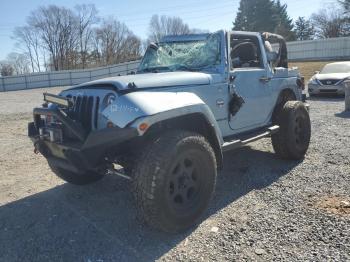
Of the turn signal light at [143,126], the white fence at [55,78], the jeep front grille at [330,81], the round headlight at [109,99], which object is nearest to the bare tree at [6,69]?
the white fence at [55,78]

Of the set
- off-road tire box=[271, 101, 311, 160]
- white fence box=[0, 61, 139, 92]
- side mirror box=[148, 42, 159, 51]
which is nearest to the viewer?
side mirror box=[148, 42, 159, 51]

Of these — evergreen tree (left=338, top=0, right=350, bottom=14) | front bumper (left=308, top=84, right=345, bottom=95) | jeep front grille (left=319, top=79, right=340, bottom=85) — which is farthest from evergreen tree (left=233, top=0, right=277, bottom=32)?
jeep front grille (left=319, top=79, right=340, bottom=85)

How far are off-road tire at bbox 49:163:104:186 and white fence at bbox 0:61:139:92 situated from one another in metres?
28.0

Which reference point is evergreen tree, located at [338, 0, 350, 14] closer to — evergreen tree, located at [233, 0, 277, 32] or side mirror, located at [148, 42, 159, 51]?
evergreen tree, located at [233, 0, 277, 32]

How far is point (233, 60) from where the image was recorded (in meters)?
4.73

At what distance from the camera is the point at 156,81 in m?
3.90

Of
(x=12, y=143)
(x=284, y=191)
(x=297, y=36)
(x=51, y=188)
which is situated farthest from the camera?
(x=297, y=36)

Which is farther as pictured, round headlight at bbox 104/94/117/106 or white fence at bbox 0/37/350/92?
white fence at bbox 0/37/350/92

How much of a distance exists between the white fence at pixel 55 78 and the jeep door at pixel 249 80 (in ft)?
91.0

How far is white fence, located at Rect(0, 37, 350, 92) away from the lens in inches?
1298

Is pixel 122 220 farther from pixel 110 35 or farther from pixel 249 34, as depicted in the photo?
pixel 110 35

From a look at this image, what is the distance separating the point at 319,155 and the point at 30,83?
31435 millimetres

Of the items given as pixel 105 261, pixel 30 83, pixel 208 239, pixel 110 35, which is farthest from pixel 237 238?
pixel 110 35

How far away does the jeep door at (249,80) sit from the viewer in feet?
15.8
